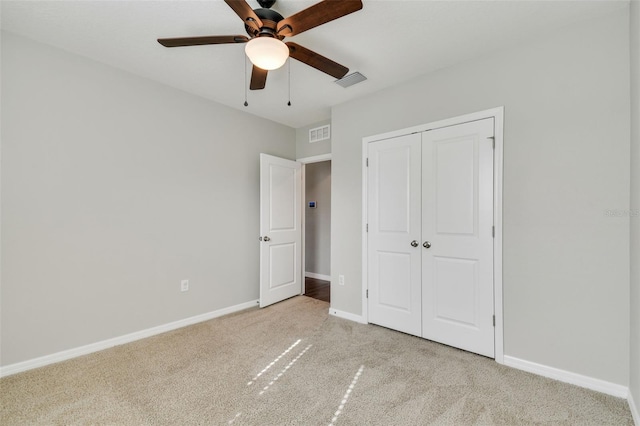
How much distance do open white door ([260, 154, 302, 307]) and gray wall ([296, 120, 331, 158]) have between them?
23 cm

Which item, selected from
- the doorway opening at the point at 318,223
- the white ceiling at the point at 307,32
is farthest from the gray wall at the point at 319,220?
the white ceiling at the point at 307,32

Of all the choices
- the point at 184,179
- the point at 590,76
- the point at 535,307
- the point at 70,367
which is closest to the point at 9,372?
the point at 70,367

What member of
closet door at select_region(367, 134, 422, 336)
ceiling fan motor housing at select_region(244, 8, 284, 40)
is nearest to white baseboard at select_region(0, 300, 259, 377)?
closet door at select_region(367, 134, 422, 336)

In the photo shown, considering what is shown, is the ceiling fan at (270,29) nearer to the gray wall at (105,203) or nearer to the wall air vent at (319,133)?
the gray wall at (105,203)

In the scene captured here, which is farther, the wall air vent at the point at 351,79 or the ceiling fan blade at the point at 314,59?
the wall air vent at the point at 351,79

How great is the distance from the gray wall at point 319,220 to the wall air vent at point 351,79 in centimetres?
263

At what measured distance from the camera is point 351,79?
9.48ft

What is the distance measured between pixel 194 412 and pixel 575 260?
2.78 metres

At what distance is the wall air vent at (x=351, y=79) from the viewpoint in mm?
2812

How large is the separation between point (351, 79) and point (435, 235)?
68.9 inches

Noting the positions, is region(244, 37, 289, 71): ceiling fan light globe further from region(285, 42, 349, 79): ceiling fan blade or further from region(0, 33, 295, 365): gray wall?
region(0, 33, 295, 365): gray wall

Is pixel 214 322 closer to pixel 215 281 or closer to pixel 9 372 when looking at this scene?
→ pixel 215 281

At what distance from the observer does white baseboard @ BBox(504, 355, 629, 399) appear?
1924mm

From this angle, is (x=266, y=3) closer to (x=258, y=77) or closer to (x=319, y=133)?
(x=258, y=77)
